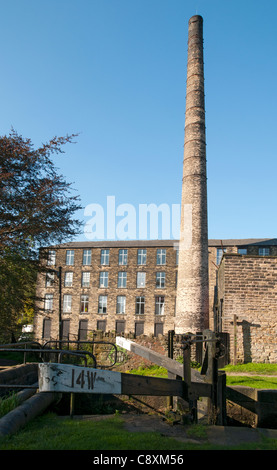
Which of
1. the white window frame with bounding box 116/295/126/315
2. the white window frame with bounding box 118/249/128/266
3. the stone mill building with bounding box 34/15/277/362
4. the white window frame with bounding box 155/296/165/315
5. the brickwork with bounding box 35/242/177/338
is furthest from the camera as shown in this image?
→ the white window frame with bounding box 118/249/128/266

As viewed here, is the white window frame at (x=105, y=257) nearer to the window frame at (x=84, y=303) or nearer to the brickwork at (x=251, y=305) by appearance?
the window frame at (x=84, y=303)

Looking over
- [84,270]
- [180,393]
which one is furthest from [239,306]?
[84,270]

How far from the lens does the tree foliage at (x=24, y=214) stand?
11.7 meters

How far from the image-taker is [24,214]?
38.0ft

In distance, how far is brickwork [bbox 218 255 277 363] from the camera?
47.0 ft

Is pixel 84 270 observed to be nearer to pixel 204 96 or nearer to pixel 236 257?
pixel 204 96

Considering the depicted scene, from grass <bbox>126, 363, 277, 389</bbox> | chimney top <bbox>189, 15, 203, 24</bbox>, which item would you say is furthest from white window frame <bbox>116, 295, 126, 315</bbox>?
chimney top <bbox>189, 15, 203, 24</bbox>

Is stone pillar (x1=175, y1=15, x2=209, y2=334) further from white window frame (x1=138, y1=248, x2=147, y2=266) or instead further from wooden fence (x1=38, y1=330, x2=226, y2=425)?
white window frame (x1=138, y1=248, x2=147, y2=266)

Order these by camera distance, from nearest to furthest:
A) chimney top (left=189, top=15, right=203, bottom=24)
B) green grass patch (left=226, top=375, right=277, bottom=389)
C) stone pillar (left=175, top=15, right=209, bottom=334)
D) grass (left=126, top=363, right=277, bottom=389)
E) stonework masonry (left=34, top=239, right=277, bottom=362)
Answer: green grass patch (left=226, top=375, right=277, bottom=389) → grass (left=126, top=363, right=277, bottom=389) → stone pillar (left=175, top=15, right=209, bottom=334) → chimney top (left=189, top=15, right=203, bottom=24) → stonework masonry (left=34, top=239, right=277, bottom=362)

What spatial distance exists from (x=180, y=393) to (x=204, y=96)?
65.0ft

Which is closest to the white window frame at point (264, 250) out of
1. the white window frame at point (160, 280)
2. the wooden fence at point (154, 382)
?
the white window frame at point (160, 280)

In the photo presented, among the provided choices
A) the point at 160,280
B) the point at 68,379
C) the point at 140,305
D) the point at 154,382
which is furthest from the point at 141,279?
the point at 68,379

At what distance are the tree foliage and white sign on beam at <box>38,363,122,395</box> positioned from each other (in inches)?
299

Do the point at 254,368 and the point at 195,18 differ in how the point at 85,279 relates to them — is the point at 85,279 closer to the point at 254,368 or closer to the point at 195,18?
the point at 195,18
